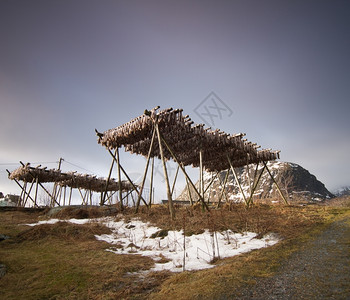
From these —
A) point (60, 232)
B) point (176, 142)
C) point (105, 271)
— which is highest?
point (176, 142)

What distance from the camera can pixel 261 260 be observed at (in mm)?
3451

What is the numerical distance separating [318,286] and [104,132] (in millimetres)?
11179

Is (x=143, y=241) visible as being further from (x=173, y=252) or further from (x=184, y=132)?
(x=184, y=132)

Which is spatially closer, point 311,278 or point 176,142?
point 311,278

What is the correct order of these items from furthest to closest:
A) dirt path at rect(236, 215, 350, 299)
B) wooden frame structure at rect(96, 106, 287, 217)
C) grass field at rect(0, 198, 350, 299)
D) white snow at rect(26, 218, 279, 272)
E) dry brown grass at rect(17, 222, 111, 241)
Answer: wooden frame structure at rect(96, 106, 287, 217) < dry brown grass at rect(17, 222, 111, 241) < white snow at rect(26, 218, 279, 272) < grass field at rect(0, 198, 350, 299) < dirt path at rect(236, 215, 350, 299)

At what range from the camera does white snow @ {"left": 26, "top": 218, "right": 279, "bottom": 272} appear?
4098 millimetres

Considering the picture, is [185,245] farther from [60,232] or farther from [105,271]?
[60,232]

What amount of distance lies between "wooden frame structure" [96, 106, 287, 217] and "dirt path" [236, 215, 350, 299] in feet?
16.6

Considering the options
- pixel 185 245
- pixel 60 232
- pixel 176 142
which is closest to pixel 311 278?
pixel 185 245

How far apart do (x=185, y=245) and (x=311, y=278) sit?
3.00 meters

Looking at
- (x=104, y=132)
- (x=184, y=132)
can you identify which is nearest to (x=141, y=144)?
(x=104, y=132)

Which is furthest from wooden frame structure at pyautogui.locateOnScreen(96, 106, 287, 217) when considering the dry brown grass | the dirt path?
the dirt path

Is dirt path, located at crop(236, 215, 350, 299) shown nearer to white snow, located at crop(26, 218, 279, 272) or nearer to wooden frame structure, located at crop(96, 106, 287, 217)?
white snow, located at crop(26, 218, 279, 272)

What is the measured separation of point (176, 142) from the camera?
12.4m
